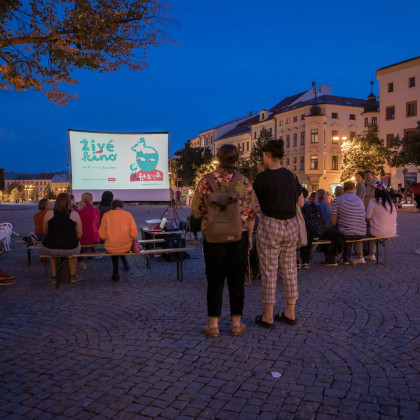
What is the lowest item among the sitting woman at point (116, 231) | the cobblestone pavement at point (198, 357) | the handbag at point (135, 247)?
the cobblestone pavement at point (198, 357)

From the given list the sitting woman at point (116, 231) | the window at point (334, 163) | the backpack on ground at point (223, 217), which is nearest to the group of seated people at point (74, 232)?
the sitting woman at point (116, 231)

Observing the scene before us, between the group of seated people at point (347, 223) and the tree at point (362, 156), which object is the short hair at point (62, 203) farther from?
the tree at point (362, 156)

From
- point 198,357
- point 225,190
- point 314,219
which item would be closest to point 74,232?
point 225,190

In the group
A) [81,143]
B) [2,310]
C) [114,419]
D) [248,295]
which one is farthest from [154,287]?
[81,143]

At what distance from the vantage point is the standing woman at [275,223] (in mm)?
4789

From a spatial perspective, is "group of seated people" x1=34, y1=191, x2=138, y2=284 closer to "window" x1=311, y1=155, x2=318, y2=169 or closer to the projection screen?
the projection screen

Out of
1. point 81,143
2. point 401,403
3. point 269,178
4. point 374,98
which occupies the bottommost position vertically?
point 401,403

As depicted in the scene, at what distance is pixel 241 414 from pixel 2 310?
4.14 meters

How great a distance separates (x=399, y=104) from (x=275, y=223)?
48.9 meters

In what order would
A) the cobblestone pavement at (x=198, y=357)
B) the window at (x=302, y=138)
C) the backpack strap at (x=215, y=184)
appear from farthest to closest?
the window at (x=302, y=138), the backpack strap at (x=215, y=184), the cobblestone pavement at (x=198, y=357)

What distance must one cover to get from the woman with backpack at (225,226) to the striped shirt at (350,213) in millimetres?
4453

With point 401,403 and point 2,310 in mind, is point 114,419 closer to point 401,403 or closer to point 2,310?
point 401,403

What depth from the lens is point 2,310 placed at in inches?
233

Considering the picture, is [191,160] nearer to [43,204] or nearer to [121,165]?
[121,165]
